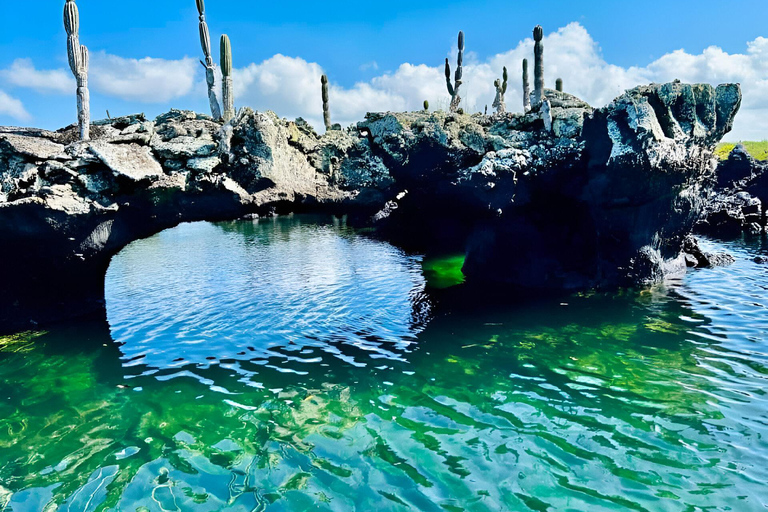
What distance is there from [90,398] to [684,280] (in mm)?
18091

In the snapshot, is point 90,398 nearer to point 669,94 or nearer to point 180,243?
point 669,94

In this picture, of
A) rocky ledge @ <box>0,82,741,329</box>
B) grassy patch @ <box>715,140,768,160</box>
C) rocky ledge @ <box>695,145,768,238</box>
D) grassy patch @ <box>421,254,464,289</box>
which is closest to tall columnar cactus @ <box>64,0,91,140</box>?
rocky ledge @ <box>0,82,741,329</box>

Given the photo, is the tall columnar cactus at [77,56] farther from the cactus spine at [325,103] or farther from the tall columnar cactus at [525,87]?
the tall columnar cactus at [525,87]

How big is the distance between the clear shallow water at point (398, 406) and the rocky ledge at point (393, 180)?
1.87 meters

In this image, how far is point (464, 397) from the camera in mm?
8312

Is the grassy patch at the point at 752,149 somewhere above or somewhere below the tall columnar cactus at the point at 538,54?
below

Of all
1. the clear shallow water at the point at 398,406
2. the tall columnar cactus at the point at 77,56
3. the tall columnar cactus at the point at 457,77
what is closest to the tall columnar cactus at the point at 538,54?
the tall columnar cactus at the point at 457,77

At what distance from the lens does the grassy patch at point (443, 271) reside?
18375 mm

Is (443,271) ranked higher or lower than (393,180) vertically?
lower

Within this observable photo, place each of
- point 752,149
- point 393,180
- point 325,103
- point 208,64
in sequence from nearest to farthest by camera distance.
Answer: point 393,180
point 208,64
point 325,103
point 752,149

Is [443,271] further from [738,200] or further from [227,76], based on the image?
[738,200]

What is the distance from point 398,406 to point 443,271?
13204 millimetres

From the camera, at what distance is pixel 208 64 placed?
23406 millimetres

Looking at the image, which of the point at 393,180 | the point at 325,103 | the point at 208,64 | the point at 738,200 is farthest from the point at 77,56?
Result: the point at 738,200
